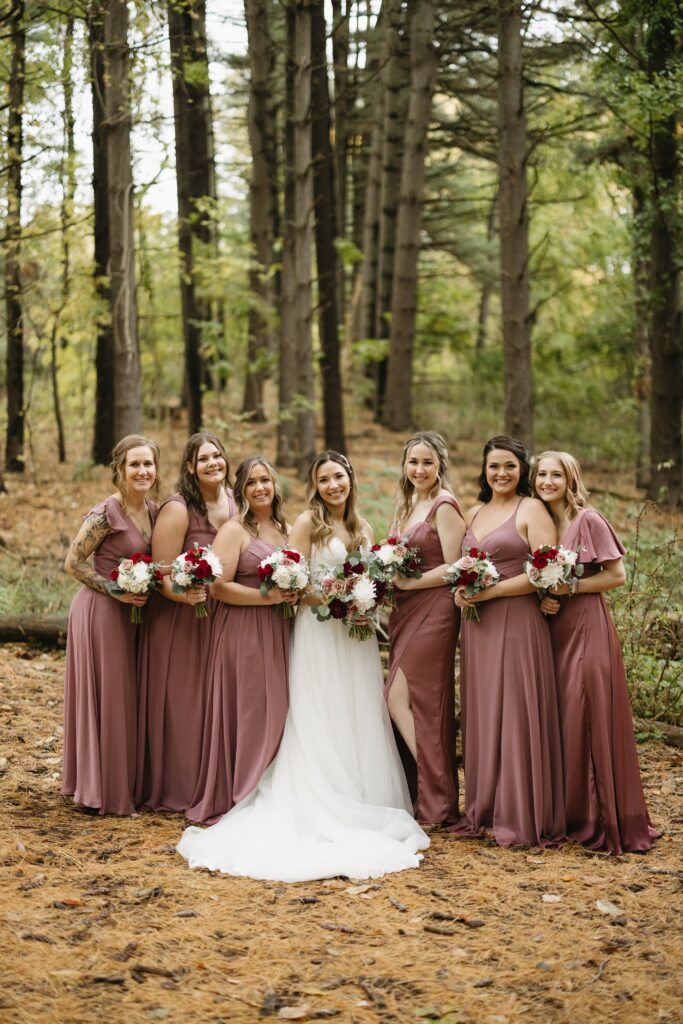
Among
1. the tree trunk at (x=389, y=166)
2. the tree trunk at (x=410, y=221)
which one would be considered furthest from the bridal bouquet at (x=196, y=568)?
the tree trunk at (x=389, y=166)

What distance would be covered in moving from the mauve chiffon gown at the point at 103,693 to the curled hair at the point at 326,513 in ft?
4.02

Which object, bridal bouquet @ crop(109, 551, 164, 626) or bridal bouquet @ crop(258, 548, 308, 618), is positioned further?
bridal bouquet @ crop(109, 551, 164, 626)

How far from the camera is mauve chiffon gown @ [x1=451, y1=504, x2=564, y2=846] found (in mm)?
5781

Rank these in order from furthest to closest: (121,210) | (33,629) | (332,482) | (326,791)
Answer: (121,210)
(33,629)
(332,482)
(326,791)

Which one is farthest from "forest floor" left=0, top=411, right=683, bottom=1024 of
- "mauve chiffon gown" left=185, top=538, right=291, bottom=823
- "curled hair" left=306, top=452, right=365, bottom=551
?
"curled hair" left=306, top=452, right=365, bottom=551

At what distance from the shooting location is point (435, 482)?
20.6 ft

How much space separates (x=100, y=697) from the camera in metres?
6.32

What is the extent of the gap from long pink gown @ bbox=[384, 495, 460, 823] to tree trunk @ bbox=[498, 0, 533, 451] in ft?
19.3

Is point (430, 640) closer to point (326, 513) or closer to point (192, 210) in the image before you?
point (326, 513)

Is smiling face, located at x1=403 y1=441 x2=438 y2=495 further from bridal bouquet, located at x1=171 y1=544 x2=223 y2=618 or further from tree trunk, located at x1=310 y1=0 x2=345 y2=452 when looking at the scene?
tree trunk, located at x1=310 y1=0 x2=345 y2=452

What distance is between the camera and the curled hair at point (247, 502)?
625 cm

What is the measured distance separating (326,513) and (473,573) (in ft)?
3.80

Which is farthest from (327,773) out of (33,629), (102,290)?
(102,290)

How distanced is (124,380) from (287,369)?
5.09 m
